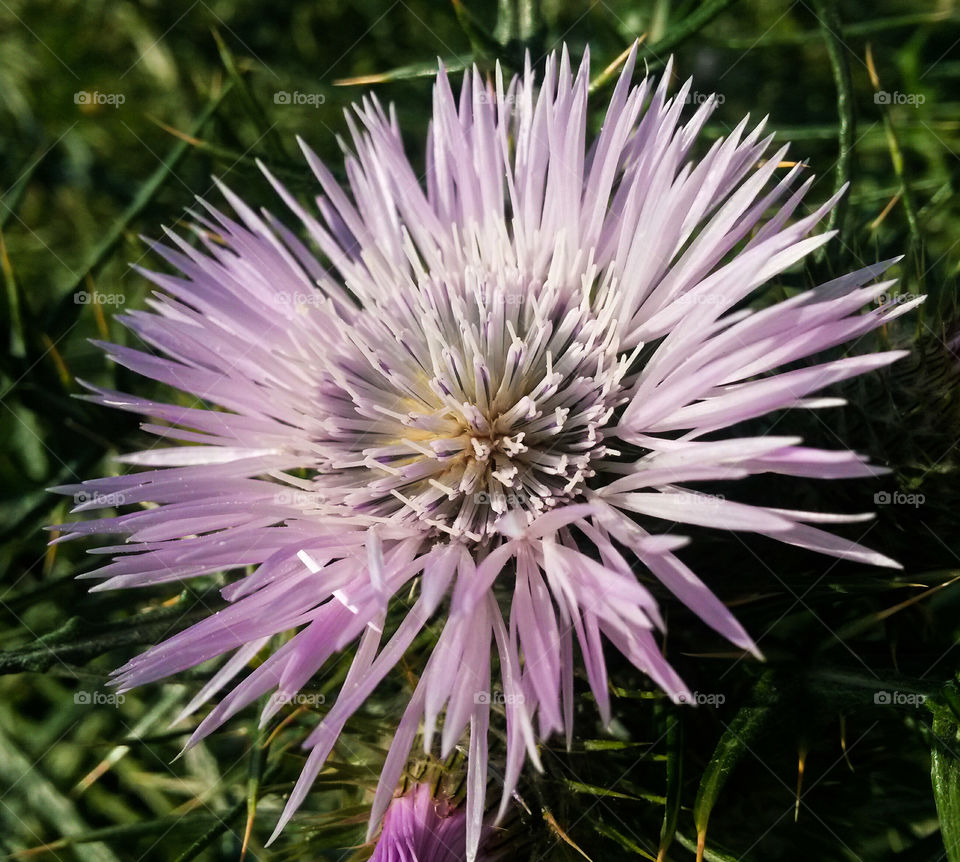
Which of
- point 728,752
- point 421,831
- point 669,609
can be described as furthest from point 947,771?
point 421,831

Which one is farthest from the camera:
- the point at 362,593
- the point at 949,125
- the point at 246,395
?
the point at 949,125

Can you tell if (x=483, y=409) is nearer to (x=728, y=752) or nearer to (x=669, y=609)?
(x=669, y=609)

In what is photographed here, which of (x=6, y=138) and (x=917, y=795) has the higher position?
(x=6, y=138)

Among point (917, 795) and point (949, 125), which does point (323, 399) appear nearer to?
point (917, 795)

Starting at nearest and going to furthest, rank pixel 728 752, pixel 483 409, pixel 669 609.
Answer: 1. pixel 728 752
2. pixel 669 609
3. pixel 483 409

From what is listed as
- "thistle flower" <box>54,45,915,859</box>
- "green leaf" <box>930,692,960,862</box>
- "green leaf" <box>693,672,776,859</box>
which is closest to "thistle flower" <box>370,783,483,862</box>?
"thistle flower" <box>54,45,915,859</box>

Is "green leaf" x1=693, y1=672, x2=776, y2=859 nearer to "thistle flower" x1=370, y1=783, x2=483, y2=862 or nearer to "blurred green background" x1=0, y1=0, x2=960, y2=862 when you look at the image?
"blurred green background" x1=0, y1=0, x2=960, y2=862

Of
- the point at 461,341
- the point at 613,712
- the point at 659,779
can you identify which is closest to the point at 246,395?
the point at 461,341
